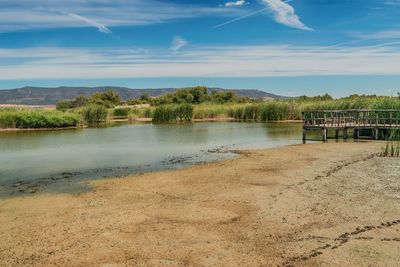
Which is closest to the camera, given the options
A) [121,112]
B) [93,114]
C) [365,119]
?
[365,119]

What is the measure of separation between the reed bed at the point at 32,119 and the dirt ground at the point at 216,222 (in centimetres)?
3938

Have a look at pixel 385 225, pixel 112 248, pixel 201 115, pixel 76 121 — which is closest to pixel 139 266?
pixel 112 248

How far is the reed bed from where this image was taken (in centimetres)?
5234

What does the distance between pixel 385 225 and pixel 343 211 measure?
1416 millimetres

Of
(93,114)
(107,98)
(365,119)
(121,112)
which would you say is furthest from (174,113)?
(107,98)

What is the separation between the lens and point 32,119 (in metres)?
53.1

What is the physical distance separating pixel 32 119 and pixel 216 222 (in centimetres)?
4703

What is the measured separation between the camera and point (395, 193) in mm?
13477

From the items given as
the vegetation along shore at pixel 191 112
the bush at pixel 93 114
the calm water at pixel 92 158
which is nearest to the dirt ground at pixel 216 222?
the calm water at pixel 92 158

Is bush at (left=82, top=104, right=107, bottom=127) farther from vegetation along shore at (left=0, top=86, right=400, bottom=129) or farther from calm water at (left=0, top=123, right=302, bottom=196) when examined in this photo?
calm water at (left=0, top=123, right=302, bottom=196)

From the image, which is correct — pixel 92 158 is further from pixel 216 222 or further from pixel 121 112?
pixel 121 112

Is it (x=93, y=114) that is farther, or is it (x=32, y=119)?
(x=93, y=114)

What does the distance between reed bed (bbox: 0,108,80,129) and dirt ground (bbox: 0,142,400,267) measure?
3938 centimetres

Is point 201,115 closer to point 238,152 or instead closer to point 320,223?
point 238,152
